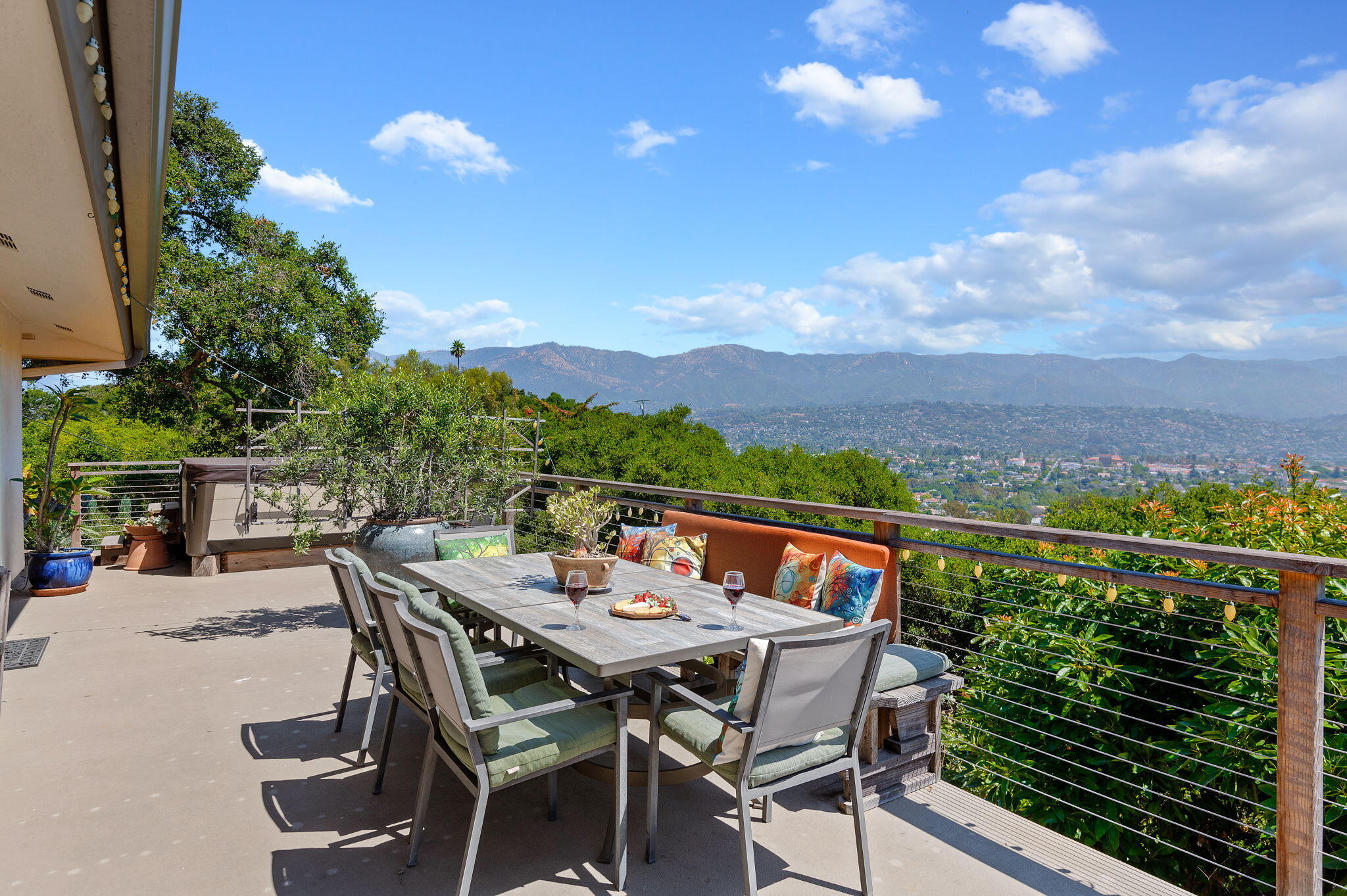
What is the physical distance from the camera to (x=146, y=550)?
818 cm

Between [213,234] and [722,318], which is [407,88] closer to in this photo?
[213,234]

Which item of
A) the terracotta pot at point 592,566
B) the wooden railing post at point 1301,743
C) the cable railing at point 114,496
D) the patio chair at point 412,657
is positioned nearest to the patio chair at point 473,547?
the patio chair at point 412,657

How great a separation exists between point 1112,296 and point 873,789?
257 feet

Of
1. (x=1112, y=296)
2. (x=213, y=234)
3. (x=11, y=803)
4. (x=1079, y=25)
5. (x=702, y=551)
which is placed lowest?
(x=11, y=803)

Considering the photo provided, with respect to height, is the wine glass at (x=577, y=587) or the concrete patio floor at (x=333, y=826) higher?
the wine glass at (x=577, y=587)

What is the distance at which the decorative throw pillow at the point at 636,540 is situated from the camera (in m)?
4.75

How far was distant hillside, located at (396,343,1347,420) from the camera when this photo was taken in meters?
46.1

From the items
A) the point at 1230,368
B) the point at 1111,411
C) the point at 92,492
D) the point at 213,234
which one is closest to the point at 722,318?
the point at 1230,368

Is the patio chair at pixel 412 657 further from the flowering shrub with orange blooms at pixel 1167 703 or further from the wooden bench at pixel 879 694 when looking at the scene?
the flowering shrub with orange blooms at pixel 1167 703

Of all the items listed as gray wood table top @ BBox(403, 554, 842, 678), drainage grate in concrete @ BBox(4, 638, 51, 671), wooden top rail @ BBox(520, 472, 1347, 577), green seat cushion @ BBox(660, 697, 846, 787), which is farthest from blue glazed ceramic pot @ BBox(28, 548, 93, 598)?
Answer: green seat cushion @ BBox(660, 697, 846, 787)

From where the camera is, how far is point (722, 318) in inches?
3659

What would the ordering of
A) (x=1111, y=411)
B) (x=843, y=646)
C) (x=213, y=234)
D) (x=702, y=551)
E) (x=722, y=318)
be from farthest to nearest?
(x=722, y=318) < (x=1111, y=411) < (x=213, y=234) < (x=702, y=551) < (x=843, y=646)

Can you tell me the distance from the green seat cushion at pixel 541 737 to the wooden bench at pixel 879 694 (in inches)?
28.2

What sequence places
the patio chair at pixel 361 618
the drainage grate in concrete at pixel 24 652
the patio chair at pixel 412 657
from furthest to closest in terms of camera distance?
1. the drainage grate in concrete at pixel 24 652
2. the patio chair at pixel 361 618
3. the patio chair at pixel 412 657
